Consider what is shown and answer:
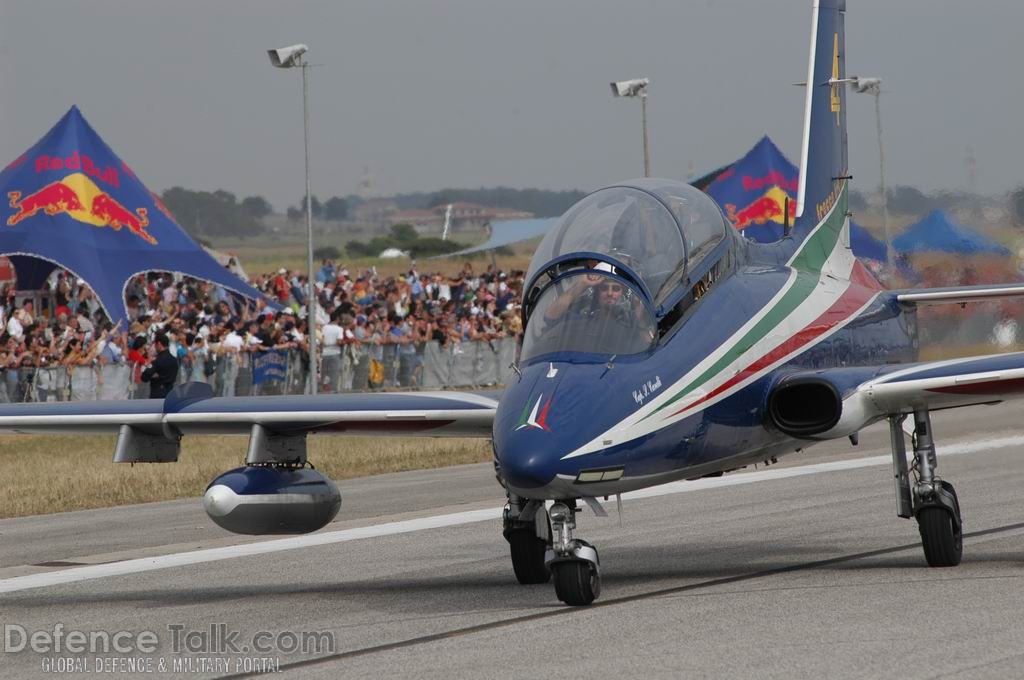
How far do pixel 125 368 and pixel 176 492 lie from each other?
7.46 meters

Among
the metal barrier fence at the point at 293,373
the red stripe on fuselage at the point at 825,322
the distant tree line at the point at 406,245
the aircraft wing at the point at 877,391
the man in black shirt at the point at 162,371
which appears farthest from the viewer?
the distant tree line at the point at 406,245

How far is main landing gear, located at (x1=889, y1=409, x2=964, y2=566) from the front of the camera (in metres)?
12.1

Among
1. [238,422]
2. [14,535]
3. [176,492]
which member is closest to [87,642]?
[238,422]

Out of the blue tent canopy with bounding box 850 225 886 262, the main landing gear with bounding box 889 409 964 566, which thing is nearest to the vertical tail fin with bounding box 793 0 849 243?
the main landing gear with bounding box 889 409 964 566

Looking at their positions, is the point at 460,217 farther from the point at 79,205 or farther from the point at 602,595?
the point at 602,595

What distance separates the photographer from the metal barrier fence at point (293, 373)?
27.6 meters

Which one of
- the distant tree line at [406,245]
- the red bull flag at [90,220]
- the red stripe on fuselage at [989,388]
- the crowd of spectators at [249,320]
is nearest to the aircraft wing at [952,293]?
the red stripe on fuselage at [989,388]

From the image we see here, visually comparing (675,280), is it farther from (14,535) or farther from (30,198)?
(30,198)

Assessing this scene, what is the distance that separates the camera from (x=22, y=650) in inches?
399

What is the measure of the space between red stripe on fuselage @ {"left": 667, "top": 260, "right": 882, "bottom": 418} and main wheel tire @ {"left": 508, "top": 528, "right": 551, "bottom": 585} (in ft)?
7.16

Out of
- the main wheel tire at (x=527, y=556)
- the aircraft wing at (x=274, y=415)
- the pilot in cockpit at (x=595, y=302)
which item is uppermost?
the pilot in cockpit at (x=595, y=302)

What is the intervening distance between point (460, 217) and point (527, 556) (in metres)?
48.7

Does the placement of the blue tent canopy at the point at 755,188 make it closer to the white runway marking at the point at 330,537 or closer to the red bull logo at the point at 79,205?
the red bull logo at the point at 79,205

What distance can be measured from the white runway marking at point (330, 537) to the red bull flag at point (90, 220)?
14.9 metres
